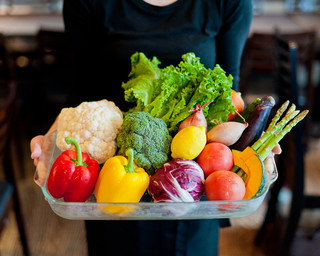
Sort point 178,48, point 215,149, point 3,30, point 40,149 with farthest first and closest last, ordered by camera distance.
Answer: point 3,30 < point 178,48 < point 40,149 < point 215,149

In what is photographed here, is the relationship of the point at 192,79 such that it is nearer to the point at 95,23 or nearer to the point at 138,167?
the point at 138,167

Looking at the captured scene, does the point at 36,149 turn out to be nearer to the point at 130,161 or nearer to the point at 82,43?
the point at 130,161

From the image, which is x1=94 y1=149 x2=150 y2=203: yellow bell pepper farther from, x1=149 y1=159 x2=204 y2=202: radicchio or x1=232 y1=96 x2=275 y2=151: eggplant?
x1=232 y1=96 x2=275 y2=151: eggplant

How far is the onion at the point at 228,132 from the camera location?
33.7 inches

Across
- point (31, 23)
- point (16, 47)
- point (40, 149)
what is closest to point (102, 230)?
point (40, 149)

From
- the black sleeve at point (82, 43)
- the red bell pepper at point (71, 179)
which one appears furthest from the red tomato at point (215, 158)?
the black sleeve at point (82, 43)

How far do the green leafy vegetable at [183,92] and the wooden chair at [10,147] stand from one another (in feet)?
2.84

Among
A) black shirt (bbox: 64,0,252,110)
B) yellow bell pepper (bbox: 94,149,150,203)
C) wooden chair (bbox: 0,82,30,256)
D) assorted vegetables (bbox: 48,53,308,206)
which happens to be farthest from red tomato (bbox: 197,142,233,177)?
wooden chair (bbox: 0,82,30,256)

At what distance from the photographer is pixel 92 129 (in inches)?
35.3

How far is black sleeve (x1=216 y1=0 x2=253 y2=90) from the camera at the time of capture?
1.13 meters

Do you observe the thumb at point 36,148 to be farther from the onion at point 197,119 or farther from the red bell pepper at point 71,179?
the onion at point 197,119

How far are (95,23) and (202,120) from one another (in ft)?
1.82

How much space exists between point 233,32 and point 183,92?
358 mm

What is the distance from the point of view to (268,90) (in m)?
3.06
